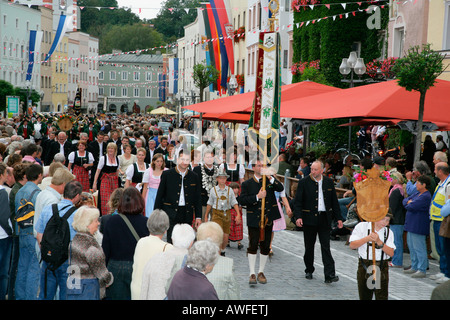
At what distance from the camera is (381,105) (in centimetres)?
1410

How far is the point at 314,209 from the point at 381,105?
431cm

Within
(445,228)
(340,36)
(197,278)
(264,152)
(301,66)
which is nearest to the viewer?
(197,278)

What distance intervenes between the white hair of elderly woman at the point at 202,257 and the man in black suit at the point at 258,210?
5.06 metres

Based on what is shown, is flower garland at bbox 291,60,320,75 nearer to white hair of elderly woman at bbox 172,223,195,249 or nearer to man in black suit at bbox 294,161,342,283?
man in black suit at bbox 294,161,342,283

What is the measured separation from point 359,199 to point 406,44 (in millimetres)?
19190

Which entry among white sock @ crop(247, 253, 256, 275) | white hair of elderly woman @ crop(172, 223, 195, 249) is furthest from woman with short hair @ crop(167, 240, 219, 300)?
white sock @ crop(247, 253, 256, 275)

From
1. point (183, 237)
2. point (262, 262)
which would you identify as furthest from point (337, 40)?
point (183, 237)

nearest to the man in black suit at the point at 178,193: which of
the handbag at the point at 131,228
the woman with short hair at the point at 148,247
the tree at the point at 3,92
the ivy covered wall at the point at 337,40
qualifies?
the handbag at the point at 131,228

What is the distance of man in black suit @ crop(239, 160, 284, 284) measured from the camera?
10.3 meters

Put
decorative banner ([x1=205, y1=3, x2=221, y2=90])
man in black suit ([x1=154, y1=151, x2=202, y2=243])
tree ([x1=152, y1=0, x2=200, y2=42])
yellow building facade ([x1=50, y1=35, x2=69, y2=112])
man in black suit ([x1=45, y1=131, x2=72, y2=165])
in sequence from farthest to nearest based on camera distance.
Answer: tree ([x1=152, y1=0, x2=200, y2=42]) → yellow building facade ([x1=50, y1=35, x2=69, y2=112]) → decorative banner ([x1=205, y1=3, x2=221, y2=90]) → man in black suit ([x1=45, y1=131, x2=72, y2=165]) → man in black suit ([x1=154, y1=151, x2=202, y2=243])

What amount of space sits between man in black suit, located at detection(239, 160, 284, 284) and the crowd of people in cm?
2

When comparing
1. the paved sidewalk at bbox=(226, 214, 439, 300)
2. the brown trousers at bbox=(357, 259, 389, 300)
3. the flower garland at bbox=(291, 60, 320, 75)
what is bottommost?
the paved sidewalk at bbox=(226, 214, 439, 300)

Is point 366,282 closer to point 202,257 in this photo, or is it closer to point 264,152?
point 202,257

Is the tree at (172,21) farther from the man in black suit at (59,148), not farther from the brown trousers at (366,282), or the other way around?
the brown trousers at (366,282)
